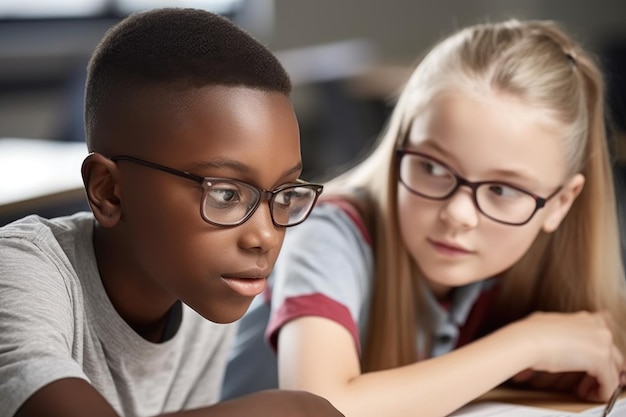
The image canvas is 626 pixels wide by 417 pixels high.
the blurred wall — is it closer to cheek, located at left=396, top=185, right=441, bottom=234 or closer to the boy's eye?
cheek, located at left=396, top=185, right=441, bottom=234

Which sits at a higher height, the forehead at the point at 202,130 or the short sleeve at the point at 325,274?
the forehead at the point at 202,130

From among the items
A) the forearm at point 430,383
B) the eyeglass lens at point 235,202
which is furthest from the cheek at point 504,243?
the eyeglass lens at point 235,202

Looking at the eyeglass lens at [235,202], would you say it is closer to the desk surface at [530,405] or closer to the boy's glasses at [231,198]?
the boy's glasses at [231,198]

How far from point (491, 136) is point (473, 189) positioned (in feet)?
0.19

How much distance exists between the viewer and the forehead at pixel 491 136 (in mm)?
976

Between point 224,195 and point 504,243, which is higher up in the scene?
point 224,195

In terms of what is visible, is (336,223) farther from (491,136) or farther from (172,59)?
(172,59)

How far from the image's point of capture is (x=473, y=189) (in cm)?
98

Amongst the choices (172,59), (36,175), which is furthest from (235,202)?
(36,175)

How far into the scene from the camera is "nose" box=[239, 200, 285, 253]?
644mm

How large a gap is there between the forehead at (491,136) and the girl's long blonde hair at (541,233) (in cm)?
2

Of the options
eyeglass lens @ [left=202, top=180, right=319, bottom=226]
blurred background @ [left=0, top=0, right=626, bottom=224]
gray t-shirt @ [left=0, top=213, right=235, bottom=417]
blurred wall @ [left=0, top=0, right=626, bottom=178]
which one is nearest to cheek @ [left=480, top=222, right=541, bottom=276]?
gray t-shirt @ [left=0, top=213, right=235, bottom=417]

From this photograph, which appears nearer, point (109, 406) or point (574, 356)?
point (109, 406)

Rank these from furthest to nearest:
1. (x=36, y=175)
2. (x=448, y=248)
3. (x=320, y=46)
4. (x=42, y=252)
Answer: (x=320, y=46)
(x=36, y=175)
(x=448, y=248)
(x=42, y=252)
